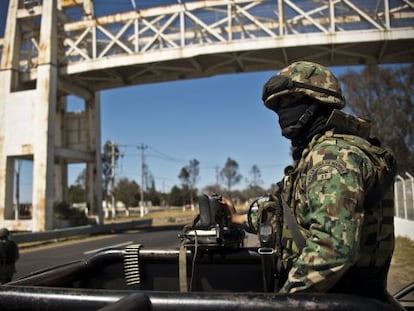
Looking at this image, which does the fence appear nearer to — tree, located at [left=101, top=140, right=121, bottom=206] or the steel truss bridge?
the steel truss bridge

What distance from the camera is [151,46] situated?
64.0 feet

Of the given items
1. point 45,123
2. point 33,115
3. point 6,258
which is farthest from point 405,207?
point 33,115

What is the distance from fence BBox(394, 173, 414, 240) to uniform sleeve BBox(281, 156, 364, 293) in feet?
39.2

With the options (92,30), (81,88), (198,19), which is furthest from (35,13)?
(198,19)

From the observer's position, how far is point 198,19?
18.6 m

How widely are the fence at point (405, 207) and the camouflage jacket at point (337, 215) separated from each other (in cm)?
1173

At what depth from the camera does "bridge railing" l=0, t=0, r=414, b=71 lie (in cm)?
1731

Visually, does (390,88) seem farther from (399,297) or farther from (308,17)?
(399,297)

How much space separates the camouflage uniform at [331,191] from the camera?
57.6 inches

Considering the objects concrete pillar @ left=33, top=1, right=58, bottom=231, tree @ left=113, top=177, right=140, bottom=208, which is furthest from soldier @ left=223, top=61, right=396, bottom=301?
tree @ left=113, top=177, right=140, bottom=208

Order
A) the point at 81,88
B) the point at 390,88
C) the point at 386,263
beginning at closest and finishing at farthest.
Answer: the point at 386,263 < the point at 81,88 < the point at 390,88

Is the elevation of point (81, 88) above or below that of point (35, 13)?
below

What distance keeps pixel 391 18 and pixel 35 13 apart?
51.1 ft

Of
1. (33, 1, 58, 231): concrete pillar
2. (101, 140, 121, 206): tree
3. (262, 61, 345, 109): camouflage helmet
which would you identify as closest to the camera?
(262, 61, 345, 109): camouflage helmet
